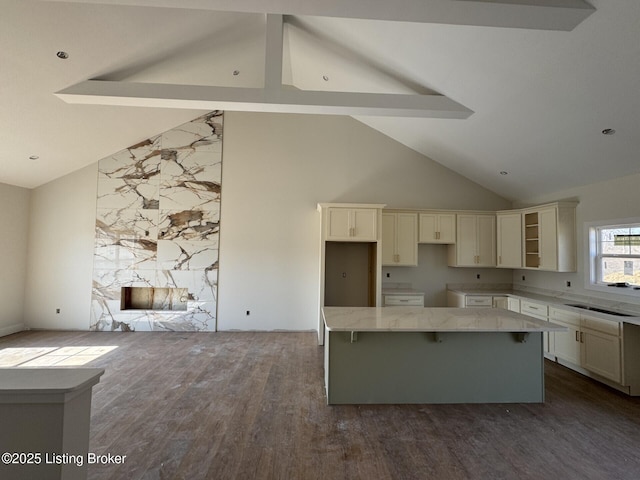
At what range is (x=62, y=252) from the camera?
18.5 ft

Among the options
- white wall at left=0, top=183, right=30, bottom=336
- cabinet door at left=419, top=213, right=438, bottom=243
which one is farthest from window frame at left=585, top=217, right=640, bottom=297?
white wall at left=0, top=183, right=30, bottom=336

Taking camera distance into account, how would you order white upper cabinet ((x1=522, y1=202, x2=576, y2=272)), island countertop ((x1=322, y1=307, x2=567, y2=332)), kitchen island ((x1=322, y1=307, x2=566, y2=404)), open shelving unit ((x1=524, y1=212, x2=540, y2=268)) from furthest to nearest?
open shelving unit ((x1=524, y1=212, x2=540, y2=268)) < white upper cabinet ((x1=522, y1=202, x2=576, y2=272)) < kitchen island ((x1=322, y1=307, x2=566, y2=404)) < island countertop ((x1=322, y1=307, x2=567, y2=332))

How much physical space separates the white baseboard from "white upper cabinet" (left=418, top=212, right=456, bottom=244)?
7.39 m

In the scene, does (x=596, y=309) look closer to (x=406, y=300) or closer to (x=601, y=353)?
(x=601, y=353)

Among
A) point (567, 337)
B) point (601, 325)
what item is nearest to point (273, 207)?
point (567, 337)

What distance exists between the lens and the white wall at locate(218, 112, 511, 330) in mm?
5809

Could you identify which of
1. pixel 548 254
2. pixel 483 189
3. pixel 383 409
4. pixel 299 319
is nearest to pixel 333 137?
pixel 483 189

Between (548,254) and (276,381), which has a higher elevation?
(548,254)

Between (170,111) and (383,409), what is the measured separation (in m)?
5.64

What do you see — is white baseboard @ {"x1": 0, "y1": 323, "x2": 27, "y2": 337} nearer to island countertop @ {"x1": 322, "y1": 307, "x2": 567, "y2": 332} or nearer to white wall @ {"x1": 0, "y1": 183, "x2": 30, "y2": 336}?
white wall @ {"x1": 0, "y1": 183, "x2": 30, "y2": 336}

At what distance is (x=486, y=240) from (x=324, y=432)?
15.3 feet

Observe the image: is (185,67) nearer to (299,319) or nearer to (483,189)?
(299,319)

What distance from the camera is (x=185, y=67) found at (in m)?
4.29

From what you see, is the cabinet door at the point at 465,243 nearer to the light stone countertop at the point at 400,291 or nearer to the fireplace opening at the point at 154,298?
the light stone countertop at the point at 400,291
